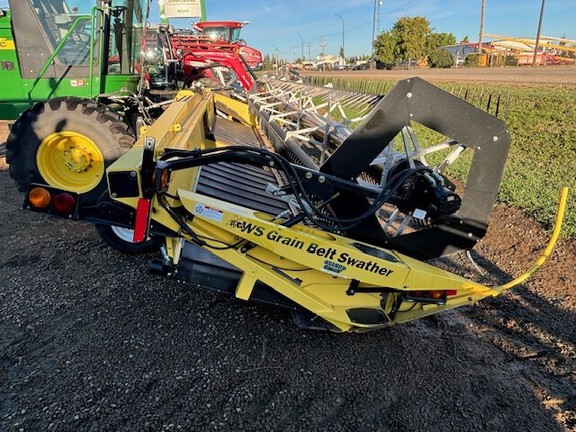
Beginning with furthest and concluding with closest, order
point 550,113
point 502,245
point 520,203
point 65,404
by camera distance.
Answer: point 550,113
point 520,203
point 502,245
point 65,404

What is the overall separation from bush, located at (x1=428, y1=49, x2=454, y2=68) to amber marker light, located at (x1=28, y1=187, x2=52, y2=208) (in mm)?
58279

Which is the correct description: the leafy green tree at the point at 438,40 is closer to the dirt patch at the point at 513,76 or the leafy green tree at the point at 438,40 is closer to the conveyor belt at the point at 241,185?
the dirt patch at the point at 513,76

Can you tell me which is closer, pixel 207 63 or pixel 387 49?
pixel 207 63

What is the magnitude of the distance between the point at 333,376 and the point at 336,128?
2.67m

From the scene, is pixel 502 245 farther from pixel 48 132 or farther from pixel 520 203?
pixel 48 132

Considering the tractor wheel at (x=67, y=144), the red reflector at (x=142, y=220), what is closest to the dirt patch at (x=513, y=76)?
the tractor wheel at (x=67, y=144)

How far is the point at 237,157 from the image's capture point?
2.27m

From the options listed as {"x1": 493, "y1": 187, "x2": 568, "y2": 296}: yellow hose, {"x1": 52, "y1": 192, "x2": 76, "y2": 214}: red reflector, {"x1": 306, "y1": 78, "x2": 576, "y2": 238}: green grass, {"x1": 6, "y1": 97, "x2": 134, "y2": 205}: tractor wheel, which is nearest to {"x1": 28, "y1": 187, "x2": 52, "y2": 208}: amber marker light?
{"x1": 52, "y1": 192, "x2": 76, "y2": 214}: red reflector

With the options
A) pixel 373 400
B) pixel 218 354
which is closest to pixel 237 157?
pixel 218 354

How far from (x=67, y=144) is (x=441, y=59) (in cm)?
5703

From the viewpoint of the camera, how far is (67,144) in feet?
13.1

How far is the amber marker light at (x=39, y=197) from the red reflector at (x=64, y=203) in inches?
1.5

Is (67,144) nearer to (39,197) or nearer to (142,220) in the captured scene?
(39,197)

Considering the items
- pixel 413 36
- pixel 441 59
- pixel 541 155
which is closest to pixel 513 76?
pixel 541 155
